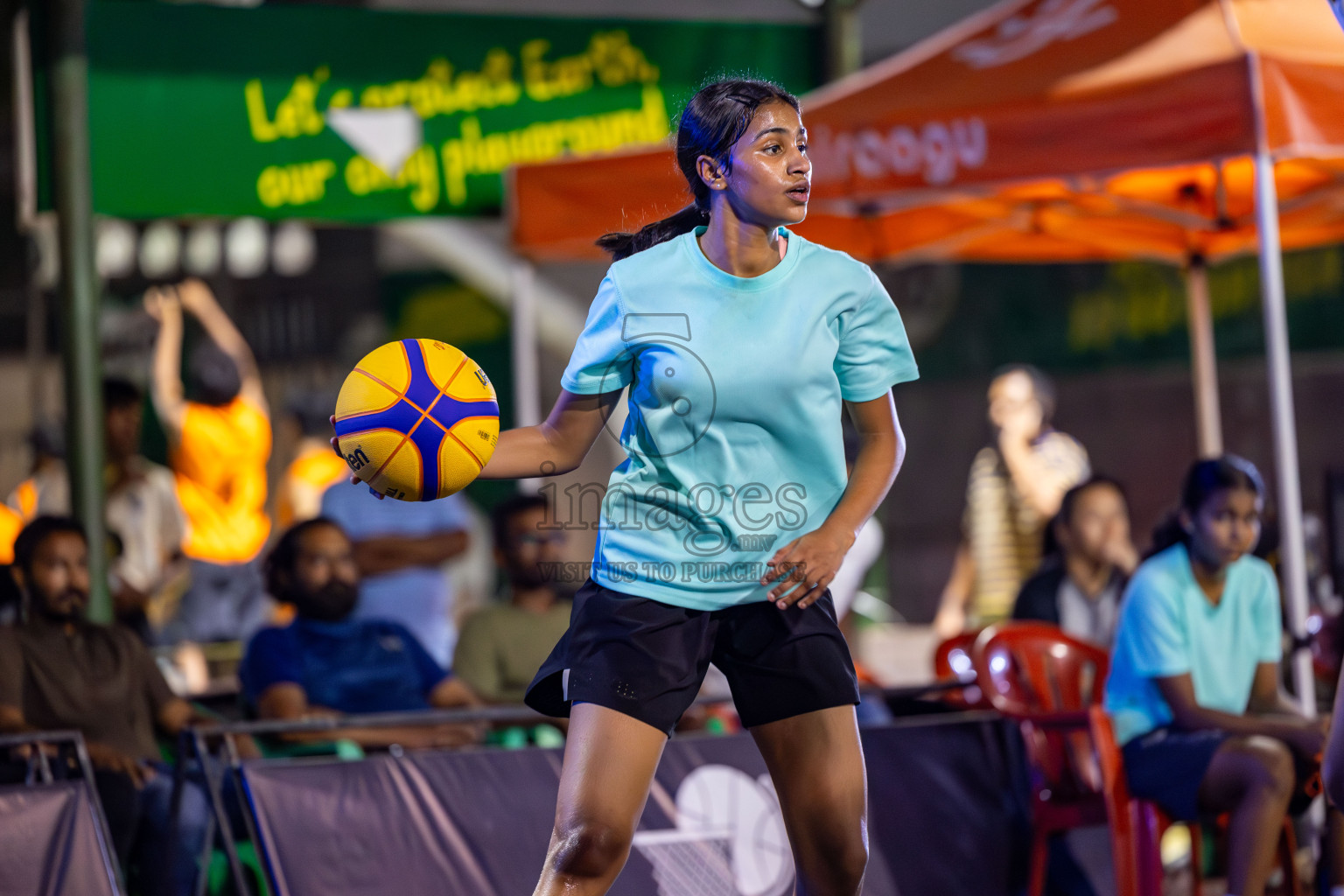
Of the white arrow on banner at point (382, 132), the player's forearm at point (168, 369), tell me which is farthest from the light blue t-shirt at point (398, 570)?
the player's forearm at point (168, 369)

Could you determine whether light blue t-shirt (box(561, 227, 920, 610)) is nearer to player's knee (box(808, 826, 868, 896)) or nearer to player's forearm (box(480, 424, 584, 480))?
player's forearm (box(480, 424, 584, 480))

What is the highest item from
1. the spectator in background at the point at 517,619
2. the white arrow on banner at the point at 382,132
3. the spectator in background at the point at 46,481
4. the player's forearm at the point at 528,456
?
the white arrow on banner at the point at 382,132

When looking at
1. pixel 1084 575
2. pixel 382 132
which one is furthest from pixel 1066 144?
pixel 382 132

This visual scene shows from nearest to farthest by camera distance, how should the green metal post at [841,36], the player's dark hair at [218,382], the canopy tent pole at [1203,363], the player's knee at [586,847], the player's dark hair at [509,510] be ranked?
the player's knee at [586,847], the player's dark hair at [509,510], the canopy tent pole at [1203,363], the green metal post at [841,36], the player's dark hair at [218,382]

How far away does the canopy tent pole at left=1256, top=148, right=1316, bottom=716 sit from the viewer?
5.73 meters

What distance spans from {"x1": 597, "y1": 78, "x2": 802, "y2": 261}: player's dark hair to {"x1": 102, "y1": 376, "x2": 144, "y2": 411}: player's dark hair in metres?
4.79

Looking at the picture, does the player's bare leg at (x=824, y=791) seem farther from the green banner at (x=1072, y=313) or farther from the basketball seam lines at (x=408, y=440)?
the green banner at (x=1072, y=313)

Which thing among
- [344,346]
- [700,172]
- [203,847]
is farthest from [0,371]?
[700,172]

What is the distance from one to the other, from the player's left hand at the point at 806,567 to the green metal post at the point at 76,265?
420 cm

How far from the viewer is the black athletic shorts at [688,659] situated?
3.13 meters

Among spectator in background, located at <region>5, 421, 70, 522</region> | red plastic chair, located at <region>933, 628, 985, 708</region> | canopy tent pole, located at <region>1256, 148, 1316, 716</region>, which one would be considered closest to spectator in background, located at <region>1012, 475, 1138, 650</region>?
red plastic chair, located at <region>933, 628, 985, 708</region>

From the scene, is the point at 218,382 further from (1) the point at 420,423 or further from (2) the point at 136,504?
(1) the point at 420,423

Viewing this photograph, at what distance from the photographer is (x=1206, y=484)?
5418 mm

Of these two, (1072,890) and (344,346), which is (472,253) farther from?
(1072,890)
